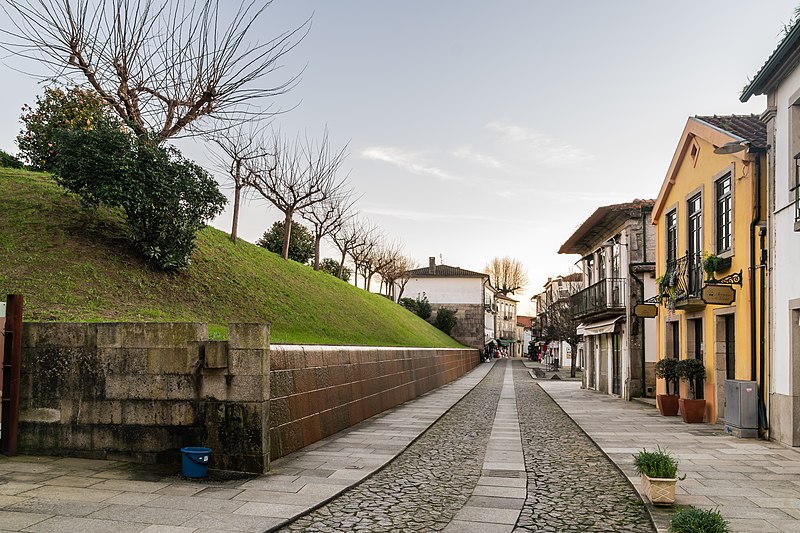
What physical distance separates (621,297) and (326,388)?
14.6 m

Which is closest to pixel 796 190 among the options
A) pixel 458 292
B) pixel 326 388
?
pixel 326 388

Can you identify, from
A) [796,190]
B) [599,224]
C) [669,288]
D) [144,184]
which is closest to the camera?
[796,190]

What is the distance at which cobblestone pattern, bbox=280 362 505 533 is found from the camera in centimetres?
647

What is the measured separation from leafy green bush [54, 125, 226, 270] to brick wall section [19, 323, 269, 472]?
18.2 ft

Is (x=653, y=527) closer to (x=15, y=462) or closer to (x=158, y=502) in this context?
(x=158, y=502)

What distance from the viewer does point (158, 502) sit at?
677cm

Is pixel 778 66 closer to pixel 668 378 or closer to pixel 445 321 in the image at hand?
pixel 668 378

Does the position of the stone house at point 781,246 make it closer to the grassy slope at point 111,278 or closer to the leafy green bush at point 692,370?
the leafy green bush at point 692,370

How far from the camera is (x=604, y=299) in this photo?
25234mm

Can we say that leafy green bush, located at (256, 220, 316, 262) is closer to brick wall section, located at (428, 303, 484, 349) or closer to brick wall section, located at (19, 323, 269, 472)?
brick wall section, located at (428, 303, 484, 349)

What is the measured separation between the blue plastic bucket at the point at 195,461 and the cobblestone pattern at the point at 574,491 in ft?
11.8

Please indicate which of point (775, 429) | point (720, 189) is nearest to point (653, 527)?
point (775, 429)

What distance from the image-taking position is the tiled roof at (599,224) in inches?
932

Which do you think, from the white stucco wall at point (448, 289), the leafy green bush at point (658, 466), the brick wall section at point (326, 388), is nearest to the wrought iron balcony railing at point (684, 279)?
the brick wall section at point (326, 388)
